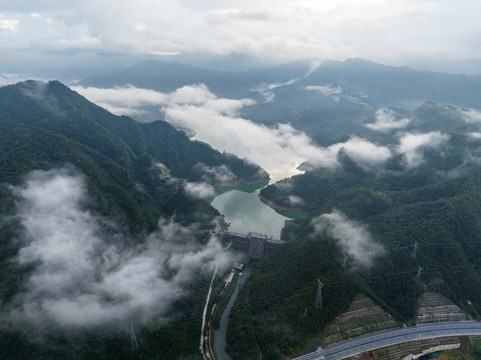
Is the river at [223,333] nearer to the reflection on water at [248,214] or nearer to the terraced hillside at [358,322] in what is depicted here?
the terraced hillside at [358,322]

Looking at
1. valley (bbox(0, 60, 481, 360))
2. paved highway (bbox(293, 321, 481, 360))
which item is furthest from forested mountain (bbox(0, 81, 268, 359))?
paved highway (bbox(293, 321, 481, 360))

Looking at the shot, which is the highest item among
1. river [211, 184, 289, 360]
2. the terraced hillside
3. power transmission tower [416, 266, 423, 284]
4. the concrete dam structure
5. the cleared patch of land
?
power transmission tower [416, 266, 423, 284]

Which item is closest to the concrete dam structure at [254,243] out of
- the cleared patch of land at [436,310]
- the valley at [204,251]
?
the valley at [204,251]

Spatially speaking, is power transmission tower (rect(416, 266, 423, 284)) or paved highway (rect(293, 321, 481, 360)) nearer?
paved highway (rect(293, 321, 481, 360))

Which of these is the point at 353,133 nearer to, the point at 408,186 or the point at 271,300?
the point at 408,186

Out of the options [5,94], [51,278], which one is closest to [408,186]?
[51,278]

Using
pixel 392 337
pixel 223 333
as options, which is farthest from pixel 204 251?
pixel 392 337

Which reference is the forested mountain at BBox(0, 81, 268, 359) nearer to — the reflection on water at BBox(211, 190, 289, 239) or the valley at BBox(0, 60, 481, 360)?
the valley at BBox(0, 60, 481, 360)
